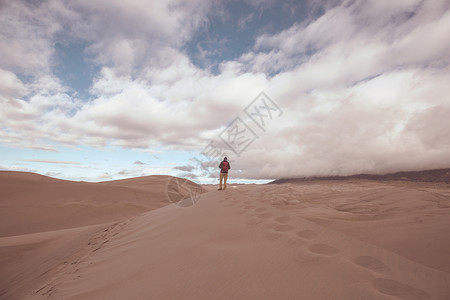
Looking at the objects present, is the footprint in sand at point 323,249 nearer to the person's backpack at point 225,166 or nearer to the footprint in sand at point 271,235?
the footprint in sand at point 271,235

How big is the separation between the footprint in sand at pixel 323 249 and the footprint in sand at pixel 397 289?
1.34 feet

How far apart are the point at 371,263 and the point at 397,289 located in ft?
1.06

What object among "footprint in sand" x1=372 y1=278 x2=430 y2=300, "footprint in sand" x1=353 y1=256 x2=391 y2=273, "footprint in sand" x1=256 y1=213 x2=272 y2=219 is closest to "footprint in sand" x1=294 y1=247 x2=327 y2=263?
"footprint in sand" x1=353 y1=256 x2=391 y2=273

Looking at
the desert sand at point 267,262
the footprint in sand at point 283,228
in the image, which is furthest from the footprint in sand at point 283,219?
the footprint in sand at point 283,228

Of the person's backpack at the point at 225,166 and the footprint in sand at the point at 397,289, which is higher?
the person's backpack at the point at 225,166

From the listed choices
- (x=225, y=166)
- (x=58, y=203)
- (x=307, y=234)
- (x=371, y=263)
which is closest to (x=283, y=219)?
(x=307, y=234)

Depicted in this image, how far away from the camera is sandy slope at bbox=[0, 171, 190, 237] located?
8.38m

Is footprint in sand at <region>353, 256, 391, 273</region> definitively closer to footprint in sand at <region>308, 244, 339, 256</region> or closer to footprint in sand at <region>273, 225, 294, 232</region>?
footprint in sand at <region>308, 244, 339, 256</region>

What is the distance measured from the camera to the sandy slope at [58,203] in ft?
27.5

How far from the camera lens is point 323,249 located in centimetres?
176

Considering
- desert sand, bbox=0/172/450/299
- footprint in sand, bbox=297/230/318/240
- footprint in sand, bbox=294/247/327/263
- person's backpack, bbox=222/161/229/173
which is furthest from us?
person's backpack, bbox=222/161/229/173

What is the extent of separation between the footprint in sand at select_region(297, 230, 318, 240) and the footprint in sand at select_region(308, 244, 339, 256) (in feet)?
0.57

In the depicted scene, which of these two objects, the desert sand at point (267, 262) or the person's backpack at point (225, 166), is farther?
the person's backpack at point (225, 166)

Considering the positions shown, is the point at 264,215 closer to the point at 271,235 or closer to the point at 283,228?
the point at 283,228
